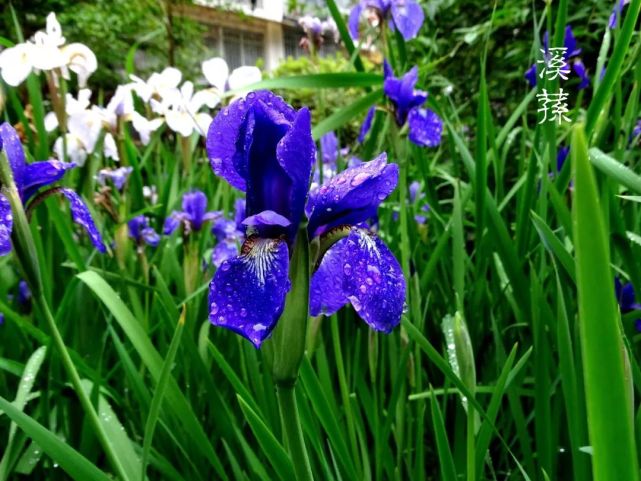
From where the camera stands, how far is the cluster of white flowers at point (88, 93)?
49.4 inches

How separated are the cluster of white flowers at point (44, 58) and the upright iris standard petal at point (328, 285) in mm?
903

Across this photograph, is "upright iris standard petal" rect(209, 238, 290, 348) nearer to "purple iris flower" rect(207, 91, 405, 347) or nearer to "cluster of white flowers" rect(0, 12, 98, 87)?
"purple iris flower" rect(207, 91, 405, 347)

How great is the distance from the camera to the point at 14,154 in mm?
685

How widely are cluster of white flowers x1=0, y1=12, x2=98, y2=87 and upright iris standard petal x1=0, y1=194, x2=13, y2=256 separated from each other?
2.31ft

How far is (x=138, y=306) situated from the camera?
1141 millimetres

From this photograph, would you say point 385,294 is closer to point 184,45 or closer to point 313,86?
point 313,86

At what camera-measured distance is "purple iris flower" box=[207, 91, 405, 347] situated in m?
0.43

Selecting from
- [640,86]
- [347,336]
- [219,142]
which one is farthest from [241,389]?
[640,86]

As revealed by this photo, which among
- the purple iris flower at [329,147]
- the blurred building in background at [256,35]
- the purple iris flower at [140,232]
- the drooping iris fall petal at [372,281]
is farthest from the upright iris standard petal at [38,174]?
the blurred building in background at [256,35]

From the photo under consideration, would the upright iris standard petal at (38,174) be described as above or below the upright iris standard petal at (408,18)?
below

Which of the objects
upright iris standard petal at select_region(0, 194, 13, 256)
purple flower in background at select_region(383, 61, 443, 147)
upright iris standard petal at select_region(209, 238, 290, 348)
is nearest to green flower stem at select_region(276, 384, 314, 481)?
upright iris standard petal at select_region(209, 238, 290, 348)

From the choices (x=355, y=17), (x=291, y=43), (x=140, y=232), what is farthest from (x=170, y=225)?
(x=291, y=43)

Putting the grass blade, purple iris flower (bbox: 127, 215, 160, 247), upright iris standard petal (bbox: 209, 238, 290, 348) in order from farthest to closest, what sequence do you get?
purple iris flower (bbox: 127, 215, 160, 247) → upright iris standard petal (bbox: 209, 238, 290, 348) → the grass blade

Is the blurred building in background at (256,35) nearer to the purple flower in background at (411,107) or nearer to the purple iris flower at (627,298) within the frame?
the purple flower in background at (411,107)
